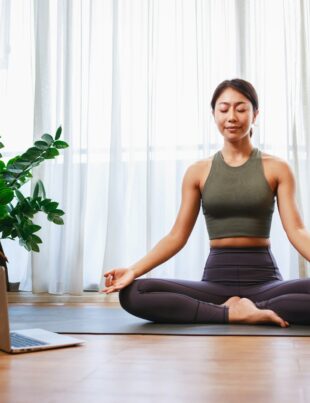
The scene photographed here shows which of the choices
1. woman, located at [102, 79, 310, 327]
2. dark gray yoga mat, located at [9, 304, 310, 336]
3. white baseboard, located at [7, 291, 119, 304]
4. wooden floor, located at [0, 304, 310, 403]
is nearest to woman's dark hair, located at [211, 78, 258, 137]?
woman, located at [102, 79, 310, 327]

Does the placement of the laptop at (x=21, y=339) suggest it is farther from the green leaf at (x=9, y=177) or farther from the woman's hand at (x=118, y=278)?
the green leaf at (x=9, y=177)

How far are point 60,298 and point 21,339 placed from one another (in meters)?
1.65

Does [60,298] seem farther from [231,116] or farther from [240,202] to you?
[231,116]

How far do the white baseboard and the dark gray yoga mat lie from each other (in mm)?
449

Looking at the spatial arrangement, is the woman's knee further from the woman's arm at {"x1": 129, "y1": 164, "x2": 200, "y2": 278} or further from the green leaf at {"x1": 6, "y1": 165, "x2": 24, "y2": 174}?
the green leaf at {"x1": 6, "y1": 165, "x2": 24, "y2": 174}

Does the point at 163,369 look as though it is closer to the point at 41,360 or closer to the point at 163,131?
the point at 41,360

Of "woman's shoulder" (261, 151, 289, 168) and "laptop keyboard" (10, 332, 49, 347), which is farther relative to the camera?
"woman's shoulder" (261, 151, 289, 168)

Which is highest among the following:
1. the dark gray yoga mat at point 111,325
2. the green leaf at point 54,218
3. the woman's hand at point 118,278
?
the green leaf at point 54,218

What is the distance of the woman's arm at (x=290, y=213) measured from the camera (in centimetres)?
220

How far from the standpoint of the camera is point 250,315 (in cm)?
204

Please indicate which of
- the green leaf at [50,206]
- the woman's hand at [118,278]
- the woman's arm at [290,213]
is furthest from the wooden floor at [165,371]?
the green leaf at [50,206]

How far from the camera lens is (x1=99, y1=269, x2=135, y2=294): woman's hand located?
2104mm

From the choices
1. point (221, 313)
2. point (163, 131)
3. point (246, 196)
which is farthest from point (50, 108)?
point (221, 313)

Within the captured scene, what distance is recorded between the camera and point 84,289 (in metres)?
3.32
